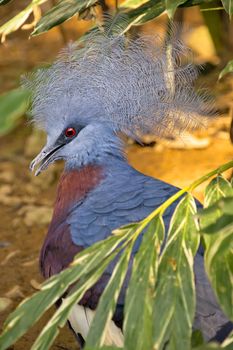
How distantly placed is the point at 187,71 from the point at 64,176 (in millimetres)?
521

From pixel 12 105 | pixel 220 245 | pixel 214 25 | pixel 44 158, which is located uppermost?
pixel 12 105

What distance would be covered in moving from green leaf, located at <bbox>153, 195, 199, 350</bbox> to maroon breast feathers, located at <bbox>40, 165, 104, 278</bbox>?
34.4 inches

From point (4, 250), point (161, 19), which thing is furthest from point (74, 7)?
point (161, 19)

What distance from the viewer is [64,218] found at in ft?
7.78

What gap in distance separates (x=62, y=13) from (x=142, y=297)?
921mm

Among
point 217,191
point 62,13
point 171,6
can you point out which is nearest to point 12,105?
point 217,191

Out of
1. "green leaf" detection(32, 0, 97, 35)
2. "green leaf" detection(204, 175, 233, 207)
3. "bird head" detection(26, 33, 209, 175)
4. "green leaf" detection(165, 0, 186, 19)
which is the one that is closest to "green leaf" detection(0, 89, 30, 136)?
"green leaf" detection(204, 175, 233, 207)

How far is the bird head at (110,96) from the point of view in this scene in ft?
7.63

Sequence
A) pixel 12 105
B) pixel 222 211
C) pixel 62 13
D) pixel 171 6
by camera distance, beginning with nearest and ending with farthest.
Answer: pixel 12 105 → pixel 222 211 → pixel 171 6 → pixel 62 13

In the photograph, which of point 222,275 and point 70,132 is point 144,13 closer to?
point 70,132

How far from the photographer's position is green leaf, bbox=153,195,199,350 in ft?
4.08

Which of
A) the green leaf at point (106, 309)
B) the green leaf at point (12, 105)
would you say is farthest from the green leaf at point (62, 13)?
the green leaf at point (12, 105)

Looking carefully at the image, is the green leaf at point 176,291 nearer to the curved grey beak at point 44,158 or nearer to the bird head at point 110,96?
the bird head at point 110,96

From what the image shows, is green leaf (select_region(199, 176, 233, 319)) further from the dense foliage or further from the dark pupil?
the dark pupil
